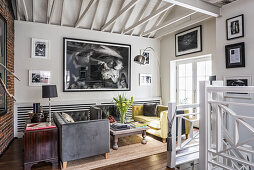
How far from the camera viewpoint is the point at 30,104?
4.64 metres

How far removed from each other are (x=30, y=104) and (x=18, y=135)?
88cm

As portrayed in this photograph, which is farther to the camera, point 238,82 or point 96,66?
point 96,66

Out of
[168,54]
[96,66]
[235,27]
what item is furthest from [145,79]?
[235,27]

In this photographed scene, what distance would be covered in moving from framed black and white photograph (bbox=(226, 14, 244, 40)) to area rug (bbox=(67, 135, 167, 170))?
9.41 ft

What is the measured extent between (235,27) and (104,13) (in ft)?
12.0

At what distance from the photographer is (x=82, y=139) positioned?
2.98 m

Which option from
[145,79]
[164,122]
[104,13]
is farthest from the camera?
[145,79]

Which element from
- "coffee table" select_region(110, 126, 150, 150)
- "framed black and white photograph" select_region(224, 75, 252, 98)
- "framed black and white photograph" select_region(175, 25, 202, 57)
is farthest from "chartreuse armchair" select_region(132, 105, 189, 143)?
"framed black and white photograph" select_region(175, 25, 202, 57)

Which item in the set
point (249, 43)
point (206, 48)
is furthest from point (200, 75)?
point (249, 43)

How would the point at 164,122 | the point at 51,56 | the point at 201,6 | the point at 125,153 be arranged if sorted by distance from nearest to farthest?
1. the point at 125,153
2. the point at 201,6
3. the point at 164,122
4. the point at 51,56

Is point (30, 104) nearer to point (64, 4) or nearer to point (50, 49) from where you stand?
point (50, 49)

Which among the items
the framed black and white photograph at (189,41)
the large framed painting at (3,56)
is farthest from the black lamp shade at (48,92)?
the framed black and white photograph at (189,41)

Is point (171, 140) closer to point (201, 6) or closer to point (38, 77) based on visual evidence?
point (201, 6)

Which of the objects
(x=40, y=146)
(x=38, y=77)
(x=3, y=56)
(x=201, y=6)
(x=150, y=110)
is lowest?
Answer: (x=40, y=146)
